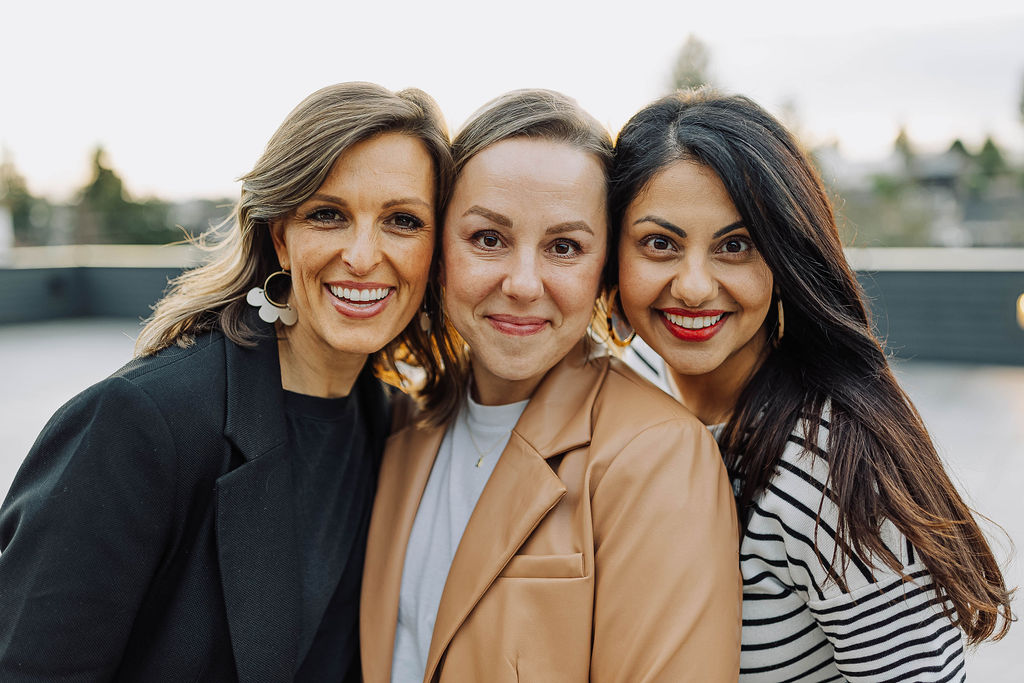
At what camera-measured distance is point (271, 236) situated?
2.16 meters

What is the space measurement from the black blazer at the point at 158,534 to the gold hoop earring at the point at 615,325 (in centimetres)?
97

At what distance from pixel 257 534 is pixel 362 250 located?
0.72 metres

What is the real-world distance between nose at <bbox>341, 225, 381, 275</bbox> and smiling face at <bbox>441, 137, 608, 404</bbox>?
186mm

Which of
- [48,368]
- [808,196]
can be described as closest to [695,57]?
[48,368]

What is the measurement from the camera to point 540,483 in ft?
5.77

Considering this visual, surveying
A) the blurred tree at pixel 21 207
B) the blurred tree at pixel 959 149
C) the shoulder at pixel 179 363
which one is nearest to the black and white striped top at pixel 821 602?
the shoulder at pixel 179 363

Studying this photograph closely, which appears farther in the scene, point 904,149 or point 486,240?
point 904,149

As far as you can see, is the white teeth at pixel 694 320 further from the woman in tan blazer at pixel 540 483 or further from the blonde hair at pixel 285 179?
the blonde hair at pixel 285 179

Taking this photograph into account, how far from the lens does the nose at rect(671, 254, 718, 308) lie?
6.19 ft

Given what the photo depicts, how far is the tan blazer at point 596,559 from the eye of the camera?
1.53 metres

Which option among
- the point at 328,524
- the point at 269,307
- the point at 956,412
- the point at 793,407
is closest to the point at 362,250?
the point at 269,307

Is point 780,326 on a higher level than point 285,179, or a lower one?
lower

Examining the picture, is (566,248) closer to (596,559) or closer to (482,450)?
(482,450)

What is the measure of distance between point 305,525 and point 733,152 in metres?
1.41
